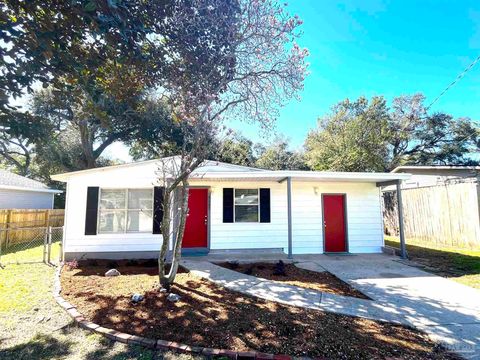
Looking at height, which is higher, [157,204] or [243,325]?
[157,204]

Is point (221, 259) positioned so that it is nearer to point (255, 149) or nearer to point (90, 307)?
point (90, 307)

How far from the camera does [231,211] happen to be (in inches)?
366

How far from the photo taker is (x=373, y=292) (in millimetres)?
5293

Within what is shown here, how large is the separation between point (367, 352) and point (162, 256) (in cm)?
357

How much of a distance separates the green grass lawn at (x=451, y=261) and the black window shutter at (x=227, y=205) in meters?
5.93

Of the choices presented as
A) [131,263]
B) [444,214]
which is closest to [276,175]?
[131,263]

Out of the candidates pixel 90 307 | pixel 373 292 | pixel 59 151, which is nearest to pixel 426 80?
pixel 373 292

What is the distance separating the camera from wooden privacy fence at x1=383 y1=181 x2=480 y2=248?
9.35 metres

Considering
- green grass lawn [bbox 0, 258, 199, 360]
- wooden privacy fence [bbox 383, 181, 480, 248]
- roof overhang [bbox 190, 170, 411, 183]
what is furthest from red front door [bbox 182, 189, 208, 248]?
wooden privacy fence [bbox 383, 181, 480, 248]

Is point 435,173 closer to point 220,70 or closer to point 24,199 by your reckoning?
point 220,70

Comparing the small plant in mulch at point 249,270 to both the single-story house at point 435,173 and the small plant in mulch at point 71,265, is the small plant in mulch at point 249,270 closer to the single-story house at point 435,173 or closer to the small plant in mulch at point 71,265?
the small plant in mulch at point 71,265

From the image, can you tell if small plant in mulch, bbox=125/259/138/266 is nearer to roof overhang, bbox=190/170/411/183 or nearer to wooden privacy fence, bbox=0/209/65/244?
roof overhang, bbox=190/170/411/183

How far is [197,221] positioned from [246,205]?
1.79 m

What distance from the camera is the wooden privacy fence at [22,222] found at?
11.1m
